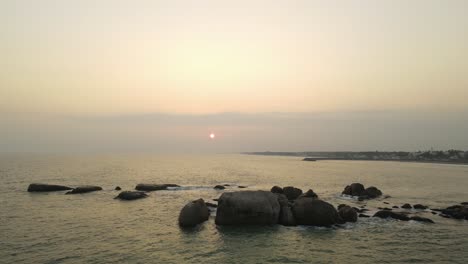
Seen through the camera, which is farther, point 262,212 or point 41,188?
point 41,188

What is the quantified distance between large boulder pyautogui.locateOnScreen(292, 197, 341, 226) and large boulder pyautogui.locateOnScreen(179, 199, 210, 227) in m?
7.34

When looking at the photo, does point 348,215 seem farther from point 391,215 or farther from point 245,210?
point 245,210

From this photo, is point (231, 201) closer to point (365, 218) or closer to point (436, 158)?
point (365, 218)

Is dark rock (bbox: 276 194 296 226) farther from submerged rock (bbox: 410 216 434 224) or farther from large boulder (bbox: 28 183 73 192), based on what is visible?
large boulder (bbox: 28 183 73 192)

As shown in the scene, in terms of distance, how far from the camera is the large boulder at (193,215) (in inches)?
996

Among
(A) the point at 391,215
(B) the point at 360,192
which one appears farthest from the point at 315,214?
(B) the point at 360,192

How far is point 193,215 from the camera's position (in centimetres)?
2572

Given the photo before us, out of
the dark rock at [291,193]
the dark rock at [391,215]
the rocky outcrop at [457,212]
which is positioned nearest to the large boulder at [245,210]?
the dark rock at [391,215]

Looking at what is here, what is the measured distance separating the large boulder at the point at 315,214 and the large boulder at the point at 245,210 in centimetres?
199

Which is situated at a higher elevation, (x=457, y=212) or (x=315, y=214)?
(x=315, y=214)

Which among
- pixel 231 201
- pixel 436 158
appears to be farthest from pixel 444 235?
pixel 436 158

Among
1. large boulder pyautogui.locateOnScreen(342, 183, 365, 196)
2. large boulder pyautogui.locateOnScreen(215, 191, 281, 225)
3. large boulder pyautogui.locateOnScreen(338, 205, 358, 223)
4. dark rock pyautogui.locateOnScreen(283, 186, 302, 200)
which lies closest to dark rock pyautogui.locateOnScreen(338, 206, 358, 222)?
large boulder pyautogui.locateOnScreen(338, 205, 358, 223)

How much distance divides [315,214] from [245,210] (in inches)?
220

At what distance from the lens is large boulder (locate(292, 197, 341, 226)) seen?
85.3 ft
